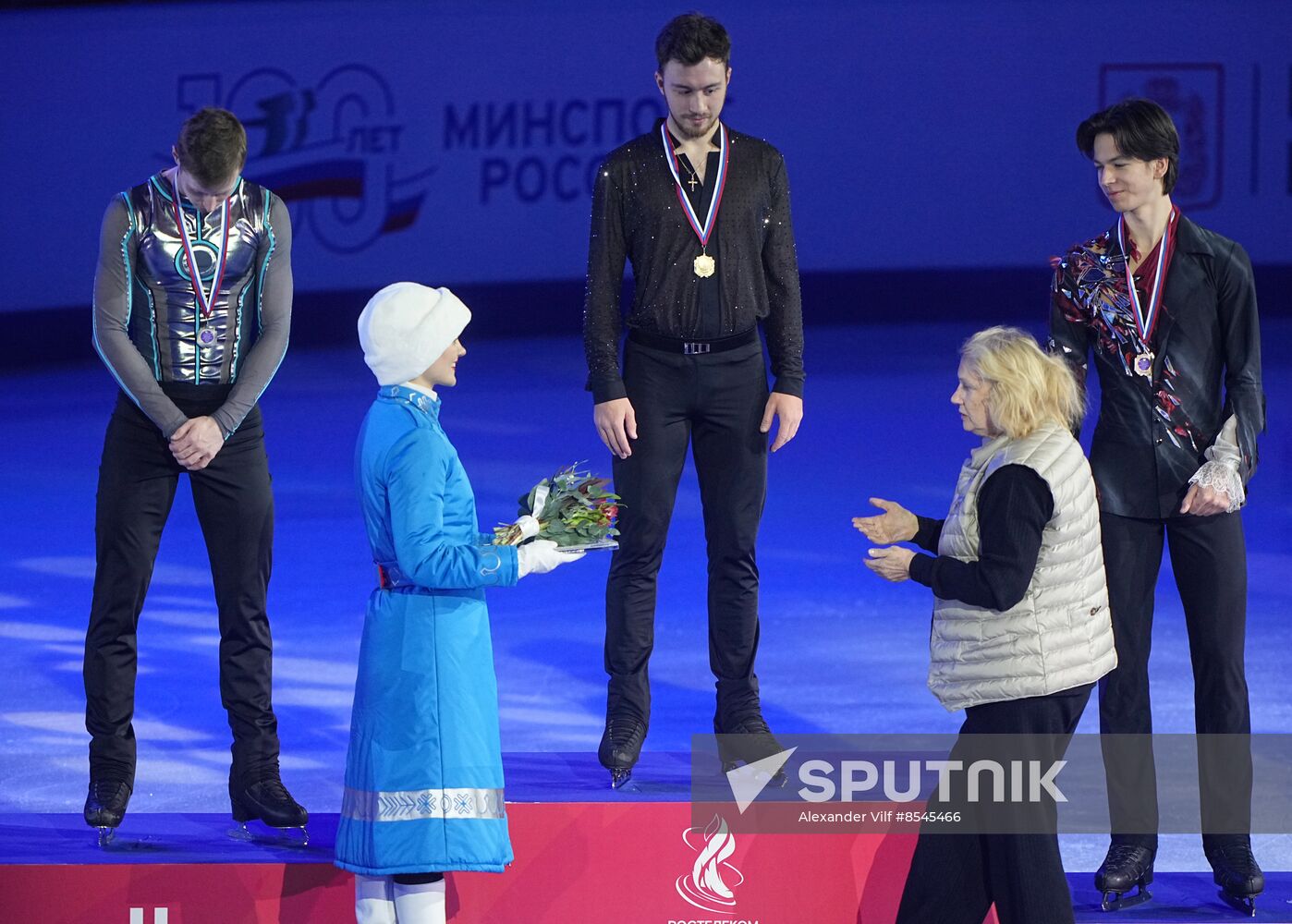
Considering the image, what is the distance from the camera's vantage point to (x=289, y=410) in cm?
1114

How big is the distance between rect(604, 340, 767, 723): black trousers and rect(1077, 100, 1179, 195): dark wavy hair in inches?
41.1

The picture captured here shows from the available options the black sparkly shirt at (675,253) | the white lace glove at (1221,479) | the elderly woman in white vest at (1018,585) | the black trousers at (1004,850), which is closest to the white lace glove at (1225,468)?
the white lace glove at (1221,479)

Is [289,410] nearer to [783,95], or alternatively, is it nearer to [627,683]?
[783,95]

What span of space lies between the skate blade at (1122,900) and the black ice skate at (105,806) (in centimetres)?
234

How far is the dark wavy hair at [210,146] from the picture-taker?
4027 millimetres

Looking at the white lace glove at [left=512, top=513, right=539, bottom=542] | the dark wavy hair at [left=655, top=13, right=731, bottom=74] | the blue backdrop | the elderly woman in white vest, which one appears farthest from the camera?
the blue backdrop

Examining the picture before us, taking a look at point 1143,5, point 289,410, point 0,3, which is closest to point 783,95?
point 1143,5

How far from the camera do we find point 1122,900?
393 centimetres

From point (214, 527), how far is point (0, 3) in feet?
35.7

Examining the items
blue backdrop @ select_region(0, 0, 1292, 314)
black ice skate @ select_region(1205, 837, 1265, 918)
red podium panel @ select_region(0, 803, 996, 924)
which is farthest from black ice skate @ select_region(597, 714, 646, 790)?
blue backdrop @ select_region(0, 0, 1292, 314)

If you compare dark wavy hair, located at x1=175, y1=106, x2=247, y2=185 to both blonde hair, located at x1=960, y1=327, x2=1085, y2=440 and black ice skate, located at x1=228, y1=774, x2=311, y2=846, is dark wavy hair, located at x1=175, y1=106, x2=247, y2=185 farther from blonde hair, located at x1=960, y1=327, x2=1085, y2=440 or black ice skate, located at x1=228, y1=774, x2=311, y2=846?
blonde hair, located at x1=960, y1=327, x2=1085, y2=440

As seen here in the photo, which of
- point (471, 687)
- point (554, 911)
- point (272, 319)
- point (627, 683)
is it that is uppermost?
point (272, 319)

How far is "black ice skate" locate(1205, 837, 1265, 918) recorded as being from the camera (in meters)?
3.90

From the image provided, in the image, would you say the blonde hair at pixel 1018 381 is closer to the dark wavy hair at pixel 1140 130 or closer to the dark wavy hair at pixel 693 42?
the dark wavy hair at pixel 1140 130
